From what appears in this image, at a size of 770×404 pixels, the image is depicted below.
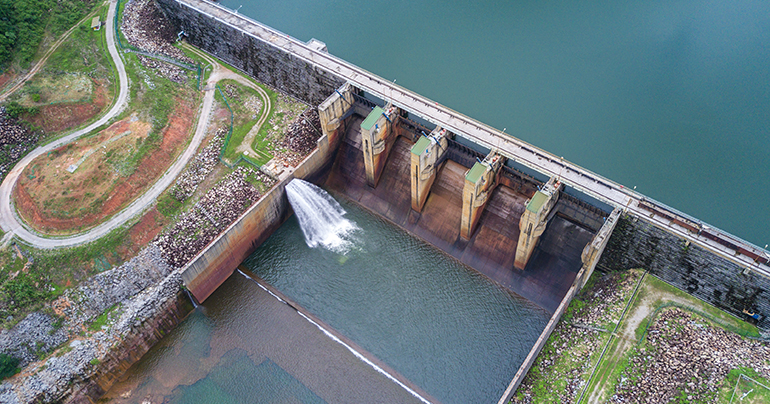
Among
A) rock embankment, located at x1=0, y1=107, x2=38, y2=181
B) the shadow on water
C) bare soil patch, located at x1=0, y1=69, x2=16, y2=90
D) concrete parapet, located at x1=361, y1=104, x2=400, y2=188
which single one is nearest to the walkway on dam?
concrete parapet, located at x1=361, y1=104, x2=400, y2=188

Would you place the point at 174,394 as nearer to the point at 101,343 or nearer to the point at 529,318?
the point at 101,343

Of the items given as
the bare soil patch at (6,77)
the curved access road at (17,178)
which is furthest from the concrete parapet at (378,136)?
the bare soil patch at (6,77)

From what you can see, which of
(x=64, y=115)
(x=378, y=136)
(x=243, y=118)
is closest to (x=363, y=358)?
(x=378, y=136)

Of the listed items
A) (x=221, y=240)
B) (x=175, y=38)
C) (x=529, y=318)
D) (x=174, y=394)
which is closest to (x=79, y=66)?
(x=175, y=38)

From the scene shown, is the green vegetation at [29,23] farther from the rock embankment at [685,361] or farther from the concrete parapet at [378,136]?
the rock embankment at [685,361]

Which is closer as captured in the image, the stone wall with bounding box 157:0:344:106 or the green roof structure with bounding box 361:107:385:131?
the green roof structure with bounding box 361:107:385:131

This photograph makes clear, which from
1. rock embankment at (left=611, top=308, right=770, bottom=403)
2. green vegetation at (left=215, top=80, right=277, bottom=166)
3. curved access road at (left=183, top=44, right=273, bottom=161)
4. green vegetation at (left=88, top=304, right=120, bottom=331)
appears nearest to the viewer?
rock embankment at (left=611, top=308, right=770, bottom=403)

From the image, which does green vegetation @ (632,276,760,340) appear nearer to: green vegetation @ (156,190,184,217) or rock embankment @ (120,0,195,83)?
green vegetation @ (156,190,184,217)
